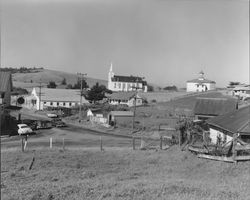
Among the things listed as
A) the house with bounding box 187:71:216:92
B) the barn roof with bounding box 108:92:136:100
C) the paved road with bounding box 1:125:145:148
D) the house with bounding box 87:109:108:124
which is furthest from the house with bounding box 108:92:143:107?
the house with bounding box 187:71:216:92

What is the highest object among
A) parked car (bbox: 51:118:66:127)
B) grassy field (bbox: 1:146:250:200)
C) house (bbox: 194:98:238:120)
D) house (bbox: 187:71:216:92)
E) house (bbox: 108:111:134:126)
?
house (bbox: 187:71:216:92)

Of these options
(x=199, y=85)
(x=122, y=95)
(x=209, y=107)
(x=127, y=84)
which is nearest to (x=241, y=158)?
(x=122, y=95)

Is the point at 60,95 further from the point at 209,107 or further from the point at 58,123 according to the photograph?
the point at 209,107

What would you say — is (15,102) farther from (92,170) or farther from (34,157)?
(92,170)

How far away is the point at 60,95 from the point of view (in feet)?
42.4

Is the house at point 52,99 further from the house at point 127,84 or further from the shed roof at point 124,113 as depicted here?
the house at point 127,84

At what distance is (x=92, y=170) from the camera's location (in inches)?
321

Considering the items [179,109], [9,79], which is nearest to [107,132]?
[179,109]

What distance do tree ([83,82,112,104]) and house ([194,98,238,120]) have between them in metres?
5.14

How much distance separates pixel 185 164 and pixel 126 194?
3876 millimetres

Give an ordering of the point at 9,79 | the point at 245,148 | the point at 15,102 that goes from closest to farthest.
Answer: the point at 9,79
the point at 245,148
the point at 15,102

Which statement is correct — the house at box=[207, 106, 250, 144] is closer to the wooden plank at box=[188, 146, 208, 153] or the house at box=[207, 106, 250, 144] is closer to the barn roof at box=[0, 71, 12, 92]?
the wooden plank at box=[188, 146, 208, 153]

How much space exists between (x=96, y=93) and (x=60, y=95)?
1.50m

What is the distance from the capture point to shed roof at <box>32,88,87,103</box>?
11841 mm
